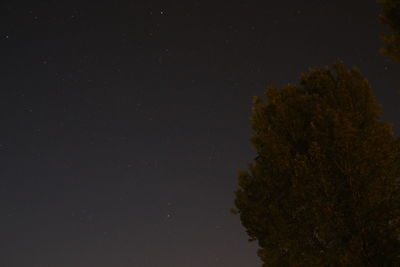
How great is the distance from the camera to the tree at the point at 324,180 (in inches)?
405

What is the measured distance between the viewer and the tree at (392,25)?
20.5 feet

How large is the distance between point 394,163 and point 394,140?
25.3 inches

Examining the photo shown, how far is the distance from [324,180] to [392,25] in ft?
16.9

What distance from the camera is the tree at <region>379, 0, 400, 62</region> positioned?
625cm

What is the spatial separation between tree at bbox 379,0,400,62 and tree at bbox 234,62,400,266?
14.8 feet

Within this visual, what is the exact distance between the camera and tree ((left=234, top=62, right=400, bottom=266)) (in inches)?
405

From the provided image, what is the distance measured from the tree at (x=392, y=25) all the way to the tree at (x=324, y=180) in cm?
452

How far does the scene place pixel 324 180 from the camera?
10664 millimetres

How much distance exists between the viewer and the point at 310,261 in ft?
34.3

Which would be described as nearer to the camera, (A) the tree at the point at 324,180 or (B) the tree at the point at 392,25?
(B) the tree at the point at 392,25

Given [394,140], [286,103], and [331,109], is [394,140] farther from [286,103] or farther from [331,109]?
[286,103]

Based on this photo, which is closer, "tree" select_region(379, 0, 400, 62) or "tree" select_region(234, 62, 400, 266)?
"tree" select_region(379, 0, 400, 62)

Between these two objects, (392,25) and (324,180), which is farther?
(324,180)

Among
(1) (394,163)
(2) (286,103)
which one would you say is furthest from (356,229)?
(2) (286,103)
